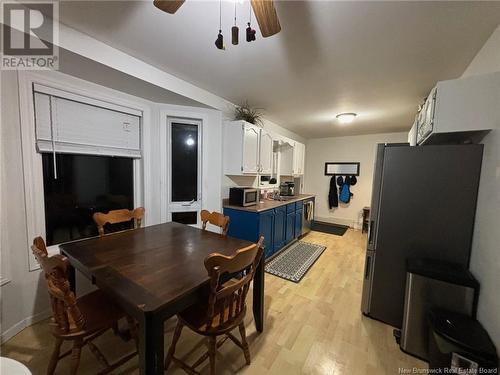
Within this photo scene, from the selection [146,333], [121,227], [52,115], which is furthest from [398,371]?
[52,115]

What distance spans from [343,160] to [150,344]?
5.62 metres

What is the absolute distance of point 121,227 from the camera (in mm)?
2420

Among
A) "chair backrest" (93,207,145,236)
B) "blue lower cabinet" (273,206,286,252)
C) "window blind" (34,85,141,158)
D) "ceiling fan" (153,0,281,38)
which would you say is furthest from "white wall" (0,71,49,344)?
"blue lower cabinet" (273,206,286,252)

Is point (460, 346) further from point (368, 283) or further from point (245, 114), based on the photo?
point (245, 114)

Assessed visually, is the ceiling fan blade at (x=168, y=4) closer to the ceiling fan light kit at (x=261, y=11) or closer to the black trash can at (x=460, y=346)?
the ceiling fan light kit at (x=261, y=11)

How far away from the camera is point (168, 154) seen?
268cm

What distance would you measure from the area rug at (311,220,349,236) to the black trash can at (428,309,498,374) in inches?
136

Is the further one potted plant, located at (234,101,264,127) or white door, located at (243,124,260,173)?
potted plant, located at (234,101,264,127)

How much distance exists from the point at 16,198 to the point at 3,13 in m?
1.26

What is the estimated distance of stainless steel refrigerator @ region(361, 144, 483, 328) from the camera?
1.58 meters

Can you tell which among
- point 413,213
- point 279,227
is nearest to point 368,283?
point 413,213

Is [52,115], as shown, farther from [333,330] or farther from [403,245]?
[403,245]

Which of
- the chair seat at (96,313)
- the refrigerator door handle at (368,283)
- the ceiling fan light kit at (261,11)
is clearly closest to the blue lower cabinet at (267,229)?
the refrigerator door handle at (368,283)

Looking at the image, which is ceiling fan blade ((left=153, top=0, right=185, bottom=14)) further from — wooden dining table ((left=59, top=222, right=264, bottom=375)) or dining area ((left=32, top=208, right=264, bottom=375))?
wooden dining table ((left=59, top=222, right=264, bottom=375))
